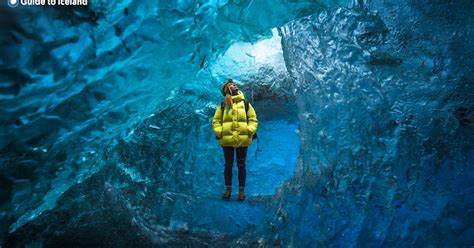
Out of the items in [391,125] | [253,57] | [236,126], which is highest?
[253,57]

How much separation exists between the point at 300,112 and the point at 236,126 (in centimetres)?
97

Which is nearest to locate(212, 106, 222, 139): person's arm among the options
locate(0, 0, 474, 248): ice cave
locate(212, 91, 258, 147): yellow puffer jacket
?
locate(212, 91, 258, 147): yellow puffer jacket

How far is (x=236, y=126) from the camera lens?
4.03 metres

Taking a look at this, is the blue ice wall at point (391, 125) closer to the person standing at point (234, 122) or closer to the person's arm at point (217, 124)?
the person standing at point (234, 122)

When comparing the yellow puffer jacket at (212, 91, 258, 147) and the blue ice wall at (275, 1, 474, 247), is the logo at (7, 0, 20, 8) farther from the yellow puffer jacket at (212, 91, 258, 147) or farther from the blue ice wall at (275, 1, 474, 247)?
the blue ice wall at (275, 1, 474, 247)

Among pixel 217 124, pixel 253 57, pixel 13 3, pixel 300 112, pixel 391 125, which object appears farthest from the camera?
pixel 253 57

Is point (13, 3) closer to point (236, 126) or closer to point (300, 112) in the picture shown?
point (236, 126)

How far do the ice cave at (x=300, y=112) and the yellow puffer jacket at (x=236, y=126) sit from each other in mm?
615

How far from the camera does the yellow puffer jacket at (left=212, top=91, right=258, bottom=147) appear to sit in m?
4.03

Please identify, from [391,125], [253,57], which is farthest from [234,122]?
[253,57]

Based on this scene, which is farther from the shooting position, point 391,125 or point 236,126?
point 236,126

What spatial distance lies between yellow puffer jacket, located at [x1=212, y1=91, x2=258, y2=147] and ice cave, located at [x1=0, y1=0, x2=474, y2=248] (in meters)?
0.61

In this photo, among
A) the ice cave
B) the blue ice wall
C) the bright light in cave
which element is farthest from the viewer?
the bright light in cave

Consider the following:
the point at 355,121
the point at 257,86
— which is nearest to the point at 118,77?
the point at 355,121
